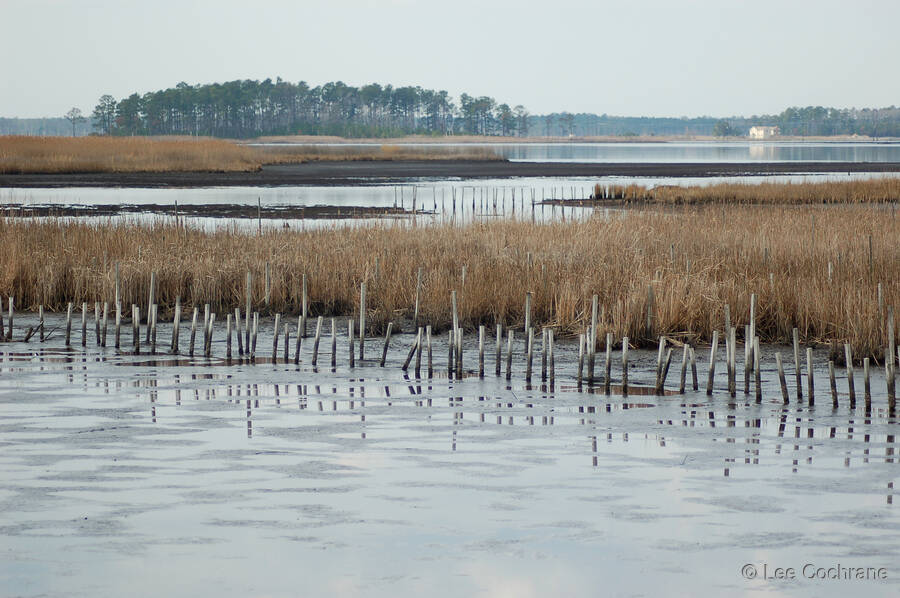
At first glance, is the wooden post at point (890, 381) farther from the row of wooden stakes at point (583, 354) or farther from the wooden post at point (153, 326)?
the wooden post at point (153, 326)

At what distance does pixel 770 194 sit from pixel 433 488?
34.7 metres

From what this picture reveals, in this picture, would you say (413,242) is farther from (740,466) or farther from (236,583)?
(236,583)

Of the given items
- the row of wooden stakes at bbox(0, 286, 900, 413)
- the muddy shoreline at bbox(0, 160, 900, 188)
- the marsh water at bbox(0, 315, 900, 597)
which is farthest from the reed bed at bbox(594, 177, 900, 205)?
the marsh water at bbox(0, 315, 900, 597)

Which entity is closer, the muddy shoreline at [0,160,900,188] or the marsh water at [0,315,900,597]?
the marsh water at [0,315,900,597]

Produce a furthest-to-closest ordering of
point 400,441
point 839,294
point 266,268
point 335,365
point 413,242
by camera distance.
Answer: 1. point 413,242
2. point 266,268
3. point 839,294
4. point 335,365
5. point 400,441

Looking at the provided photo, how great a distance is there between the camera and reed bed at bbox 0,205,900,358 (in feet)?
48.4

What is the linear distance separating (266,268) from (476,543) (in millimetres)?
10653

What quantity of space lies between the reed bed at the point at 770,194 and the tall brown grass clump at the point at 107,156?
32.0 m

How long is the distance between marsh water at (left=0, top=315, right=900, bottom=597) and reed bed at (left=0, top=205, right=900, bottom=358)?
9.61 feet

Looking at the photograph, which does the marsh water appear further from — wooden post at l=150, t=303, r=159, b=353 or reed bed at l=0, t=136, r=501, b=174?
reed bed at l=0, t=136, r=501, b=174

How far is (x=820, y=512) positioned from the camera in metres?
7.37

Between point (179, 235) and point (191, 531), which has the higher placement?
point (179, 235)

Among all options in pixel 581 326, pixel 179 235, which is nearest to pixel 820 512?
pixel 581 326

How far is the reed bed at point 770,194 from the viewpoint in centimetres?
3835
